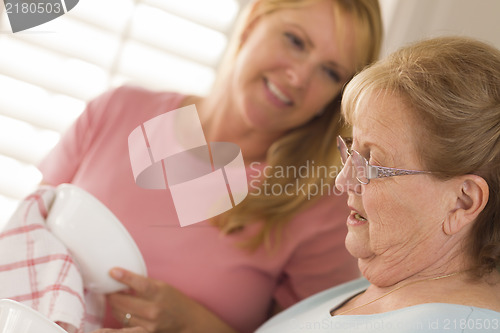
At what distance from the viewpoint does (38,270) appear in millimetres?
984

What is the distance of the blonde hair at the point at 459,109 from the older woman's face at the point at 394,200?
0.06ft

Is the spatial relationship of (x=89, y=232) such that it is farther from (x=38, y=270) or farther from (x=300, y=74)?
(x=300, y=74)

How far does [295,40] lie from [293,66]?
60 mm

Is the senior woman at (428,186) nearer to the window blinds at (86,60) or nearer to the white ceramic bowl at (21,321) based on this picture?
the white ceramic bowl at (21,321)

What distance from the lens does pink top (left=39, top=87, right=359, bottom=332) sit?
128 centimetres

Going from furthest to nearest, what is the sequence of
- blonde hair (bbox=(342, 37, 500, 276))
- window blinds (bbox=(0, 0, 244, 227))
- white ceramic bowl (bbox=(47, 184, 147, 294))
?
window blinds (bbox=(0, 0, 244, 227)) < white ceramic bowl (bbox=(47, 184, 147, 294)) < blonde hair (bbox=(342, 37, 500, 276))

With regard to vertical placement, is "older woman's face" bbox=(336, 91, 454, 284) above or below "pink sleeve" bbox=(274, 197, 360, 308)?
above

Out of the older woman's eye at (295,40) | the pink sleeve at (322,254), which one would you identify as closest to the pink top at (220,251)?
the pink sleeve at (322,254)

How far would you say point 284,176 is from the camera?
1354mm

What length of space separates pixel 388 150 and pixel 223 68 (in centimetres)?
74

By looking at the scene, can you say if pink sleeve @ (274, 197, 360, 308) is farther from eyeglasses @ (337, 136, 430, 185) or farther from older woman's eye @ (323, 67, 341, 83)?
eyeglasses @ (337, 136, 430, 185)

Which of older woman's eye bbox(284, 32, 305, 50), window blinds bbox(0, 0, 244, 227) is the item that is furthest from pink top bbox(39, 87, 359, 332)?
older woman's eye bbox(284, 32, 305, 50)

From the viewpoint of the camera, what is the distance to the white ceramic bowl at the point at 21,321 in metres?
0.75

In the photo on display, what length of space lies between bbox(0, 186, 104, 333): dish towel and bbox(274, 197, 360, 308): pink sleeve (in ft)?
1.61
